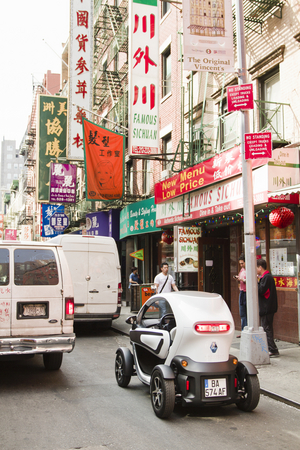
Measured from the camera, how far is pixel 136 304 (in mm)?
15391

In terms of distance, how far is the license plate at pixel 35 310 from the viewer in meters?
6.68

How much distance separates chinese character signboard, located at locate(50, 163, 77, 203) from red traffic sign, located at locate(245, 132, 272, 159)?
16.8 metres

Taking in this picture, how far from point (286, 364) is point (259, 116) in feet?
20.5

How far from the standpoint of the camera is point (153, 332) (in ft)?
19.5

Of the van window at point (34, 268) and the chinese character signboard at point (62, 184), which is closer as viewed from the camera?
the van window at point (34, 268)

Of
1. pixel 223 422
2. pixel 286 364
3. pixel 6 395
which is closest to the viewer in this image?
pixel 223 422

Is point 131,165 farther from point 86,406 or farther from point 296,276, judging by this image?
point 86,406

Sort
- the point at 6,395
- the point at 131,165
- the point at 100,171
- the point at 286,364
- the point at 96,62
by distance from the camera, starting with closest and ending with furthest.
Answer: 1. the point at 6,395
2. the point at 286,364
3. the point at 100,171
4. the point at 131,165
5. the point at 96,62

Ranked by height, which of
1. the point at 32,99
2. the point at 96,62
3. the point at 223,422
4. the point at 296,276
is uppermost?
the point at 32,99

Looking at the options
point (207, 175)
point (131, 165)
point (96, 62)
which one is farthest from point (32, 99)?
point (207, 175)

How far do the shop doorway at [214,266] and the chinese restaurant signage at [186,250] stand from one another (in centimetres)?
36

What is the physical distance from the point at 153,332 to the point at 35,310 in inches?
78.1

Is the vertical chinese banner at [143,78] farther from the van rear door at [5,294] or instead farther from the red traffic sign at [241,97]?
the van rear door at [5,294]

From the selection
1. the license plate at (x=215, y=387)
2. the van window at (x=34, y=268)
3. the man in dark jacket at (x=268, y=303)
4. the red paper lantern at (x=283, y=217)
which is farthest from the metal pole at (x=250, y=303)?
the van window at (x=34, y=268)
